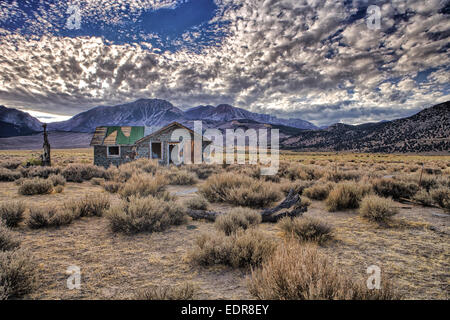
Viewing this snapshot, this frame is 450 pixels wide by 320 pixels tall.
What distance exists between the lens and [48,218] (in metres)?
4.41

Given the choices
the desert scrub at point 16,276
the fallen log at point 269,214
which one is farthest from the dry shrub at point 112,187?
the desert scrub at point 16,276

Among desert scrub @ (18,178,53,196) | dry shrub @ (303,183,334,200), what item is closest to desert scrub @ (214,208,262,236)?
dry shrub @ (303,183,334,200)

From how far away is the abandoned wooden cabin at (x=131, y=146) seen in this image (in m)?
20.3

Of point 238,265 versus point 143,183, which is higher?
point 143,183

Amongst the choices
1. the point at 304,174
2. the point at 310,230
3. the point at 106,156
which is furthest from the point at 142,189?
the point at 106,156

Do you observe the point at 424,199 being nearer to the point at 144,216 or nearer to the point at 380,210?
the point at 380,210

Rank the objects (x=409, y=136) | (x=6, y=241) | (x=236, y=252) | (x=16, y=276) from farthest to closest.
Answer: (x=409, y=136)
(x=6, y=241)
(x=236, y=252)
(x=16, y=276)

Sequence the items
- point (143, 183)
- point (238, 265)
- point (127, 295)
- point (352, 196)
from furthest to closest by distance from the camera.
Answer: point (143, 183)
point (352, 196)
point (238, 265)
point (127, 295)

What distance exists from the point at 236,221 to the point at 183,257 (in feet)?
4.62

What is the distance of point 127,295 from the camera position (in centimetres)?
236
